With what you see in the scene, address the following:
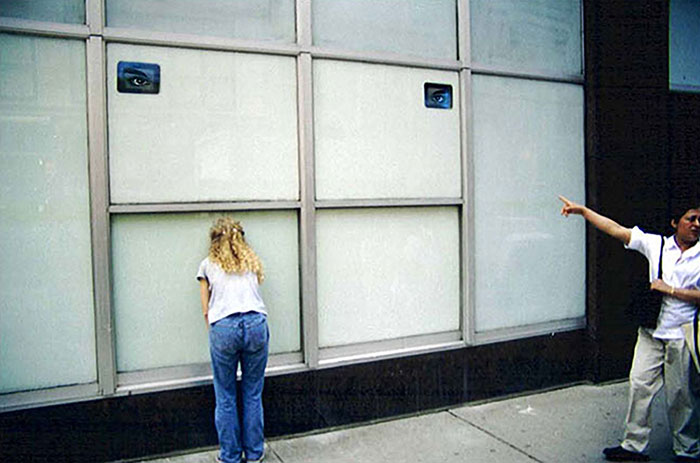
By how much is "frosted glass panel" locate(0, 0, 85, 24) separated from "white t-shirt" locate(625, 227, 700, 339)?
4415mm

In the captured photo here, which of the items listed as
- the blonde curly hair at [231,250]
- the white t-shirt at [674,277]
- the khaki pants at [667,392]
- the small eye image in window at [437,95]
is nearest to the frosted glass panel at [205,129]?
the blonde curly hair at [231,250]

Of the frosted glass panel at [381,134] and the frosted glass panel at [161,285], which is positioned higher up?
the frosted glass panel at [381,134]

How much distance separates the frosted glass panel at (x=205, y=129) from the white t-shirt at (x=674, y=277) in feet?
9.21

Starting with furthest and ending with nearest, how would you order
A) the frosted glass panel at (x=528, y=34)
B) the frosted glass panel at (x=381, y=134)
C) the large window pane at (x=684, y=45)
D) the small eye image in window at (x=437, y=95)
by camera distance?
the large window pane at (x=684, y=45), the frosted glass panel at (x=528, y=34), the small eye image in window at (x=437, y=95), the frosted glass panel at (x=381, y=134)

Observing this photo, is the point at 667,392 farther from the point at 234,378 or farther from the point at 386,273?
the point at 234,378

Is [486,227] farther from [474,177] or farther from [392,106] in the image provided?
[392,106]

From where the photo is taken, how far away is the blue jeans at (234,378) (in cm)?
448

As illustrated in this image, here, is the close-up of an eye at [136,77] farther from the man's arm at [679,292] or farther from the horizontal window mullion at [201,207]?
the man's arm at [679,292]

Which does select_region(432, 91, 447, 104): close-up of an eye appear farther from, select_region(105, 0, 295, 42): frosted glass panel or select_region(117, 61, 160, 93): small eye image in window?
select_region(117, 61, 160, 93): small eye image in window

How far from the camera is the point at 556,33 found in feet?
Result: 21.6

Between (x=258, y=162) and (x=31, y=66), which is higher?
(x=31, y=66)

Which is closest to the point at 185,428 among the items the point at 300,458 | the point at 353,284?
the point at 300,458

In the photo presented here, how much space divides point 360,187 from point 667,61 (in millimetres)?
3832

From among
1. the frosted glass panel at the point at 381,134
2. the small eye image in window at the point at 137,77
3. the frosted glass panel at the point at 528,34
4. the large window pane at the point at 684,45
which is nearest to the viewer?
the small eye image in window at the point at 137,77
